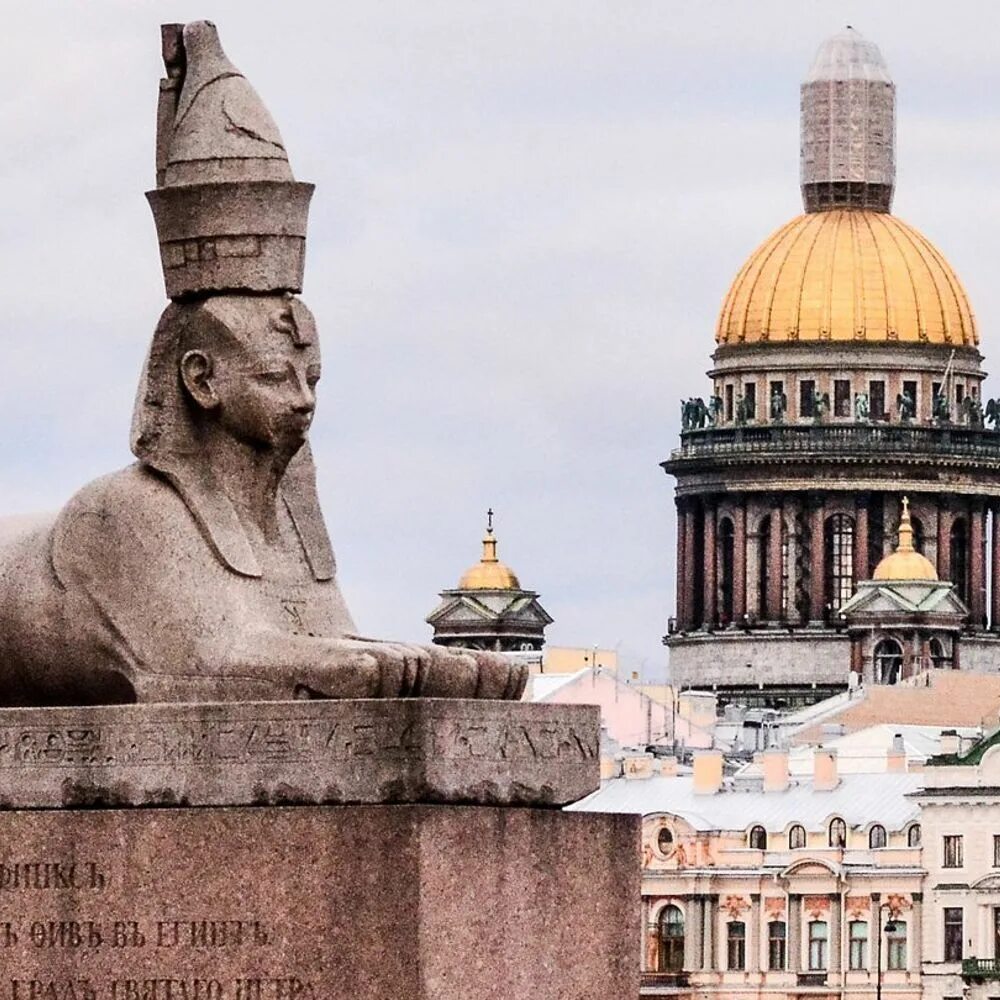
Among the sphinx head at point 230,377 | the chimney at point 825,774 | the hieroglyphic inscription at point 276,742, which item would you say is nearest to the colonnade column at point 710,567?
the chimney at point 825,774

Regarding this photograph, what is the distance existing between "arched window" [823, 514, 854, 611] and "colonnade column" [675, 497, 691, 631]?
402 cm

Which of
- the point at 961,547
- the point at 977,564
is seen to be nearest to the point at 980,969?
the point at 977,564

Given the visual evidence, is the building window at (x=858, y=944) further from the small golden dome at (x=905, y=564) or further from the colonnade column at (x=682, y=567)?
the colonnade column at (x=682, y=567)

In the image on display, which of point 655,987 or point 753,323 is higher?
point 753,323

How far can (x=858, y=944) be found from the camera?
107312 mm

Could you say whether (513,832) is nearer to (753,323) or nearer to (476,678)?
(476,678)

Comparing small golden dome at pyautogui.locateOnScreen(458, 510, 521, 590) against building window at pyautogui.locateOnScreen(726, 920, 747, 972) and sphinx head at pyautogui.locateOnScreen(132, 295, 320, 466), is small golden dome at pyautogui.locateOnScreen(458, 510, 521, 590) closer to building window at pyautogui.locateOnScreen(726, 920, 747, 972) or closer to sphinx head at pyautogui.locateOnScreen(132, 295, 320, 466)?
building window at pyautogui.locateOnScreen(726, 920, 747, 972)

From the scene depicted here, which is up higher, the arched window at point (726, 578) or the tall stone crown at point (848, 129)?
the tall stone crown at point (848, 129)

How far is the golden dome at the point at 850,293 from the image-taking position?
150125 millimetres

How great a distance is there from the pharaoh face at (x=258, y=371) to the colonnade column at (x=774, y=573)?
135960 mm

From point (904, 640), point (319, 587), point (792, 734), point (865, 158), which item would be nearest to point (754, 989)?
point (792, 734)

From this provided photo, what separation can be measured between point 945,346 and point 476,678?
137 m

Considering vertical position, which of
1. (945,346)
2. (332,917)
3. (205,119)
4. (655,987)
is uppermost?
(945,346)

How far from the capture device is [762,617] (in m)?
152
